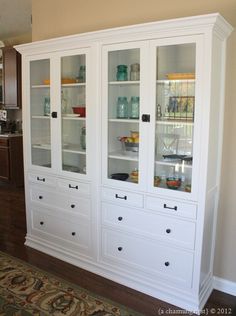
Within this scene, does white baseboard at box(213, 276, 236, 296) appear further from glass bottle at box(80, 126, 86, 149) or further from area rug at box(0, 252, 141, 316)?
glass bottle at box(80, 126, 86, 149)

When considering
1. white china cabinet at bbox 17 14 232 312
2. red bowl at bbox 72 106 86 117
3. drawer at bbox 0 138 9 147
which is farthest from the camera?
drawer at bbox 0 138 9 147

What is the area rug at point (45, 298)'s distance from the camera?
7.50ft

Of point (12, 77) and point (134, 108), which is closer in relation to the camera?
point (134, 108)

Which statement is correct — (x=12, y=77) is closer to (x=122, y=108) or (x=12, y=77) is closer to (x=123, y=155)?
(x=122, y=108)

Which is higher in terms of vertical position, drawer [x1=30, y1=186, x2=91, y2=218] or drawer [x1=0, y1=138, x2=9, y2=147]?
drawer [x1=0, y1=138, x2=9, y2=147]

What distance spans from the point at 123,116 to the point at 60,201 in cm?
103

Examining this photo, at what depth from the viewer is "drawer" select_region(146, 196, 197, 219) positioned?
224cm

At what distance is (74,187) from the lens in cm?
286

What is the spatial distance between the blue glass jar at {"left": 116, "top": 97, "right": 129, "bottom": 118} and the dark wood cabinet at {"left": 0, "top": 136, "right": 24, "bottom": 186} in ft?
10.7

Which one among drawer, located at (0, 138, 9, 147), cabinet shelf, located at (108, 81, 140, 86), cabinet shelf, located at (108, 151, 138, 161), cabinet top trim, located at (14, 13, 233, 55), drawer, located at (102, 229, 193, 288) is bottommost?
drawer, located at (102, 229, 193, 288)

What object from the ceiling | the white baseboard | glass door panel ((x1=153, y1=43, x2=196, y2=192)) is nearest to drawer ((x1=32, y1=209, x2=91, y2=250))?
glass door panel ((x1=153, y1=43, x2=196, y2=192))

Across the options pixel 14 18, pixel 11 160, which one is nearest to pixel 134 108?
pixel 14 18

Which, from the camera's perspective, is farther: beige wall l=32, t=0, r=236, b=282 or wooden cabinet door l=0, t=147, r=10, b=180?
wooden cabinet door l=0, t=147, r=10, b=180

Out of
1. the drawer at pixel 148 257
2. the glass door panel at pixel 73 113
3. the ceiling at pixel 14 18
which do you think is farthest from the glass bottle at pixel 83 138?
the ceiling at pixel 14 18
